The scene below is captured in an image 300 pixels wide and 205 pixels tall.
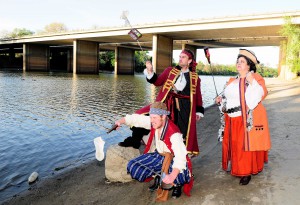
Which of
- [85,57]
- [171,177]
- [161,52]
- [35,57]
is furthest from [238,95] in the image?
[35,57]

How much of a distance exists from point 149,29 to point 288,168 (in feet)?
139

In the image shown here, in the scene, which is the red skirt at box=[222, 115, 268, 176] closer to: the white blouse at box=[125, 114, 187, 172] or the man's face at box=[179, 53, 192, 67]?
the white blouse at box=[125, 114, 187, 172]

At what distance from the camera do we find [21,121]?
10.6m

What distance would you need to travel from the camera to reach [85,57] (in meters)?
61.4

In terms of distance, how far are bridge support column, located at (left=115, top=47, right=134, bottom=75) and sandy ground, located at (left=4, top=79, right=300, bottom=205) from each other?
6811cm

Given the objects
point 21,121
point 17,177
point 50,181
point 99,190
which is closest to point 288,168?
point 99,190

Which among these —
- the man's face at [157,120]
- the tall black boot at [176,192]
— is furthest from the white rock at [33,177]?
the man's face at [157,120]

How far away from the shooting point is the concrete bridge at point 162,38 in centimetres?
3597

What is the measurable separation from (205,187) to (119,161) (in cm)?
155

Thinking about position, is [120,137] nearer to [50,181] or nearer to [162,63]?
[50,181]

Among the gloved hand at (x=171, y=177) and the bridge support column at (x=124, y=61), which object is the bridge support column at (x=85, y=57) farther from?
the gloved hand at (x=171, y=177)

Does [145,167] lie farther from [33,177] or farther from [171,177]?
[33,177]

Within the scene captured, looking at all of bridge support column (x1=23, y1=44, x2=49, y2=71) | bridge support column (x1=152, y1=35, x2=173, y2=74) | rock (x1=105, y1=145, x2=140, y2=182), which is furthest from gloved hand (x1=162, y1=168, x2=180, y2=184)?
bridge support column (x1=23, y1=44, x2=49, y2=71)

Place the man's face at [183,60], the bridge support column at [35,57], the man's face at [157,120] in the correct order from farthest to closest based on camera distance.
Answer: the bridge support column at [35,57] < the man's face at [183,60] < the man's face at [157,120]
